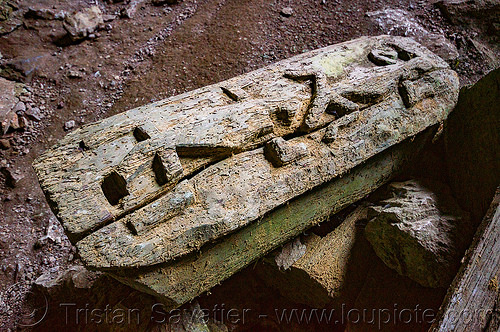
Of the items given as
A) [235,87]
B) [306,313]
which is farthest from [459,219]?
[235,87]

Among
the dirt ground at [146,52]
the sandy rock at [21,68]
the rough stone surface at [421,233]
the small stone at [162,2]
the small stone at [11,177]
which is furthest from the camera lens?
the small stone at [162,2]

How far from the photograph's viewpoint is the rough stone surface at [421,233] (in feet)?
7.82

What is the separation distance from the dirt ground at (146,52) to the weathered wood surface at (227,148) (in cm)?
146

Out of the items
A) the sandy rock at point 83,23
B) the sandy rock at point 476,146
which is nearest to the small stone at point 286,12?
the sandy rock at point 83,23

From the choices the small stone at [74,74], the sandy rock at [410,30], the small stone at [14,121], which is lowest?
the small stone at [14,121]

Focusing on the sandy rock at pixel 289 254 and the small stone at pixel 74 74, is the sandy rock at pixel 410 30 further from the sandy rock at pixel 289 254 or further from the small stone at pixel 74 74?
the small stone at pixel 74 74

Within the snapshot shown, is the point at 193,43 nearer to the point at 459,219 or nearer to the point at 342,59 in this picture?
the point at 342,59

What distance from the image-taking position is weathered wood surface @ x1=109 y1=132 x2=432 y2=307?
2.09 metres

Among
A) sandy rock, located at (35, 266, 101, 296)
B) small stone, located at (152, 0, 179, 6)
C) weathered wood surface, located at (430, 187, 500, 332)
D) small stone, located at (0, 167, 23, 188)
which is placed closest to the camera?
weathered wood surface, located at (430, 187, 500, 332)

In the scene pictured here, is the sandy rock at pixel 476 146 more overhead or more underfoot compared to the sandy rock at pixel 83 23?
more overhead

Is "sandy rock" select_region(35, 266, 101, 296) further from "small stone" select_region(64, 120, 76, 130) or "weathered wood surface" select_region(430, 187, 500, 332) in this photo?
"weathered wood surface" select_region(430, 187, 500, 332)

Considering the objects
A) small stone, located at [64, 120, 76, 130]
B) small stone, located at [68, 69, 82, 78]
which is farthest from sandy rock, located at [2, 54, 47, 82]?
small stone, located at [64, 120, 76, 130]

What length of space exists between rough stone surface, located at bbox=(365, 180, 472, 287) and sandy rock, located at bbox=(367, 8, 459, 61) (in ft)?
6.59

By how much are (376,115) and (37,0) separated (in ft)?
13.3
